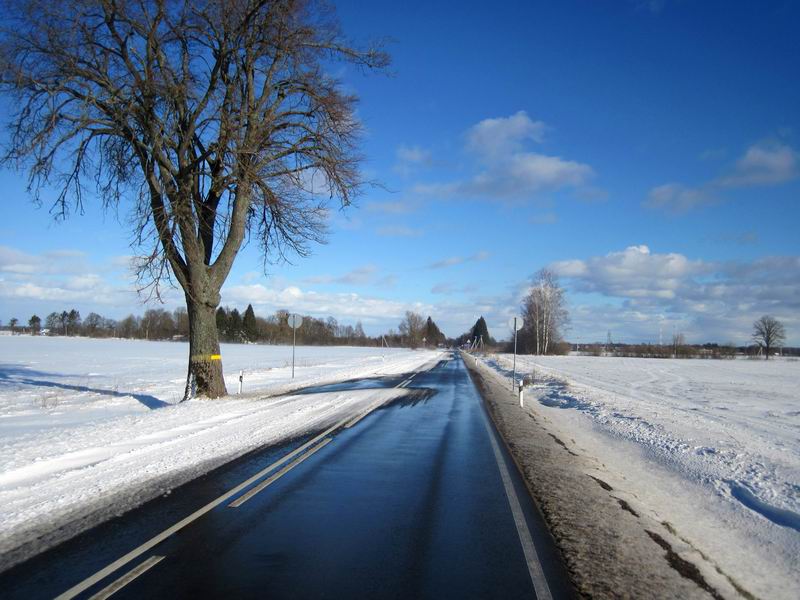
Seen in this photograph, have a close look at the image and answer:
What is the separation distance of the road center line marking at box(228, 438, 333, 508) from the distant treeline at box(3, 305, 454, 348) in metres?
134

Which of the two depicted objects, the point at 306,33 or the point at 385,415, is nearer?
the point at 385,415

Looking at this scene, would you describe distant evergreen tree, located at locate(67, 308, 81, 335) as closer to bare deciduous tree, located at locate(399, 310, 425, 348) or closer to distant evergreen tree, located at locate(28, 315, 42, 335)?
distant evergreen tree, located at locate(28, 315, 42, 335)

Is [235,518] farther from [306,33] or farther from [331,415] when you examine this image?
[306,33]

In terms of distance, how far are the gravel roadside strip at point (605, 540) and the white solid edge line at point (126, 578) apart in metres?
3.42

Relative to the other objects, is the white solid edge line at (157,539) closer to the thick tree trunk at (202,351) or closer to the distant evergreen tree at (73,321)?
the thick tree trunk at (202,351)

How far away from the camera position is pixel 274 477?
7754mm

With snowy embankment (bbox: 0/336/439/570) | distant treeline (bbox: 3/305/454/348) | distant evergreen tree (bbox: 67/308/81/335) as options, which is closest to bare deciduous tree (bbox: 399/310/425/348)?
distant treeline (bbox: 3/305/454/348)

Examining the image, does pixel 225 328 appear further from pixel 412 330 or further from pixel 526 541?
pixel 526 541

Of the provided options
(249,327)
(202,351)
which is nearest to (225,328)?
(249,327)

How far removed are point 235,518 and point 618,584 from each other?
12.3 ft

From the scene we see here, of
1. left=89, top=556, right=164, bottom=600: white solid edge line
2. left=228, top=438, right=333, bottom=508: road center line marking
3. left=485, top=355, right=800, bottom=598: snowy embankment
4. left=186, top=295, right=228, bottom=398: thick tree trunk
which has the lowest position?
left=485, top=355, right=800, bottom=598: snowy embankment

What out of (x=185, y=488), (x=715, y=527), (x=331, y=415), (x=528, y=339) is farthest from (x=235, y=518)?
(x=528, y=339)

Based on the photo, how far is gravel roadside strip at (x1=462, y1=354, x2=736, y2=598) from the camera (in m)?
4.53

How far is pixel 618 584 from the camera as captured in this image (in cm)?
453
